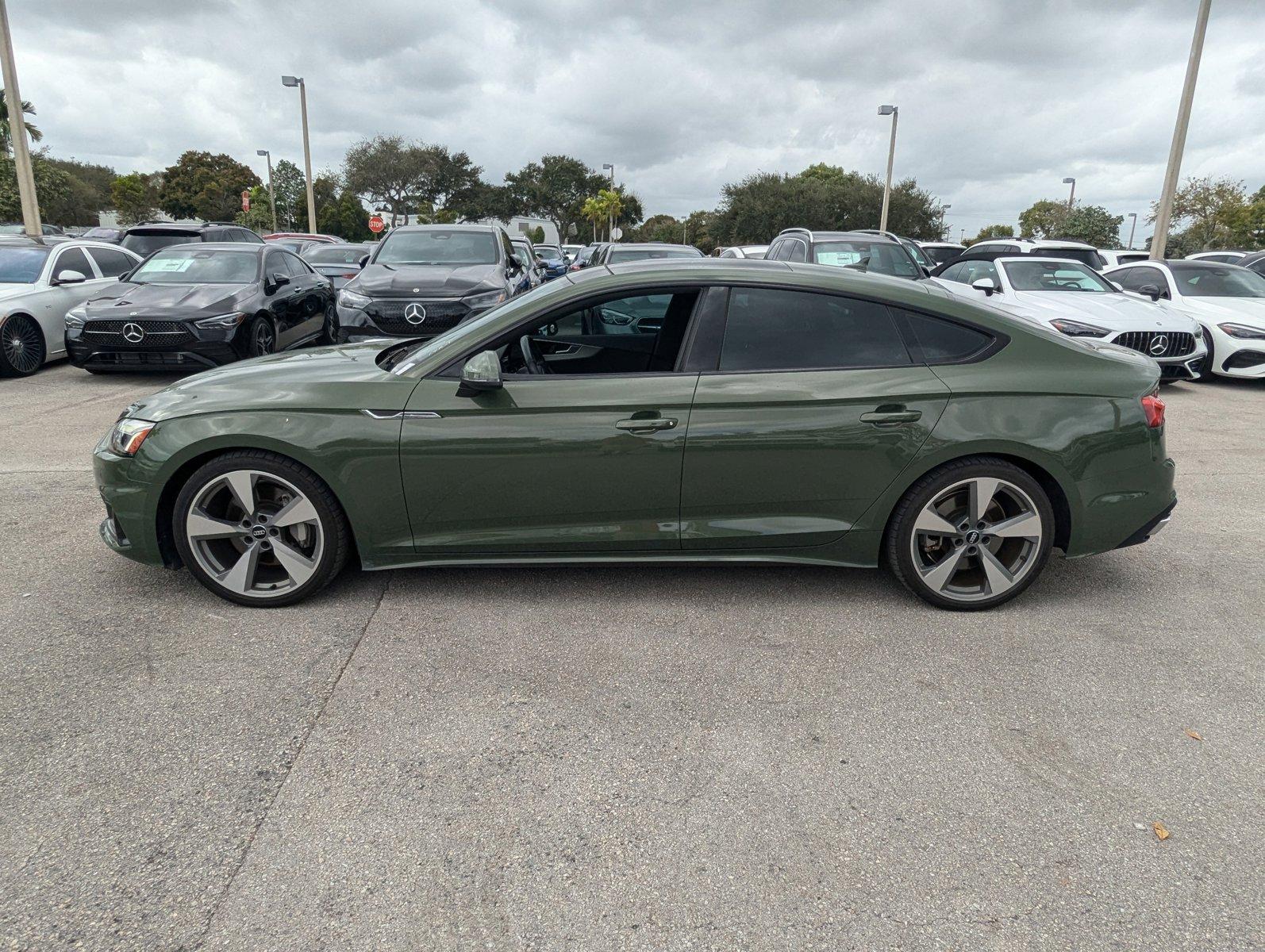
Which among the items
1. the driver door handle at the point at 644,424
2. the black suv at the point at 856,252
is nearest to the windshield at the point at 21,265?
the black suv at the point at 856,252

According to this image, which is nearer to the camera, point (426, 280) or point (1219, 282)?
point (426, 280)

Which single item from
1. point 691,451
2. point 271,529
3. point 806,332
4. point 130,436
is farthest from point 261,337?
point 806,332

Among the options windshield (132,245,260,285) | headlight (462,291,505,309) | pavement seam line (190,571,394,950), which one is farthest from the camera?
windshield (132,245,260,285)

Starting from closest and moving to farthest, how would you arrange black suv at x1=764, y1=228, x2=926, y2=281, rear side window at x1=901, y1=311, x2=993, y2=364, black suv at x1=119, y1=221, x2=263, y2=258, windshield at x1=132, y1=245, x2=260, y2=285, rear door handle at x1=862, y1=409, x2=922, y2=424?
rear door handle at x1=862, y1=409, x2=922, y2=424, rear side window at x1=901, y1=311, x2=993, y2=364, windshield at x1=132, y1=245, x2=260, y2=285, black suv at x1=764, y1=228, x2=926, y2=281, black suv at x1=119, y1=221, x2=263, y2=258

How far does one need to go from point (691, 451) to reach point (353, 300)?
6897 mm

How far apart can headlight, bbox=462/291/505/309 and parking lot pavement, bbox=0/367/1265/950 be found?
221 inches

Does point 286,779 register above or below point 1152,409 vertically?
below

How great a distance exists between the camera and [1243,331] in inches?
419

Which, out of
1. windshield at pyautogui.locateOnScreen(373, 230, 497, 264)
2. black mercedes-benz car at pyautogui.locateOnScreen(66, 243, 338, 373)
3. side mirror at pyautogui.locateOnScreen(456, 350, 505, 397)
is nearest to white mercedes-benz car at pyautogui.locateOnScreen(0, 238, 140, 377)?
black mercedes-benz car at pyautogui.locateOnScreen(66, 243, 338, 373)

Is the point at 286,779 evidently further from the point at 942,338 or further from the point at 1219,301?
the point at 1219,301

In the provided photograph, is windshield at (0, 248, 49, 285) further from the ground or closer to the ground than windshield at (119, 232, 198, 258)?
closer to the ground

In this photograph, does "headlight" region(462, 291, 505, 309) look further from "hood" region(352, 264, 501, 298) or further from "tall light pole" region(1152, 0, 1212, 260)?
"tall light pole" region(1152, 0, 1212, 260)

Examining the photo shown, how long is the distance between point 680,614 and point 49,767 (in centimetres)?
235

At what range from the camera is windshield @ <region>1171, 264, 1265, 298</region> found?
37.8ft
